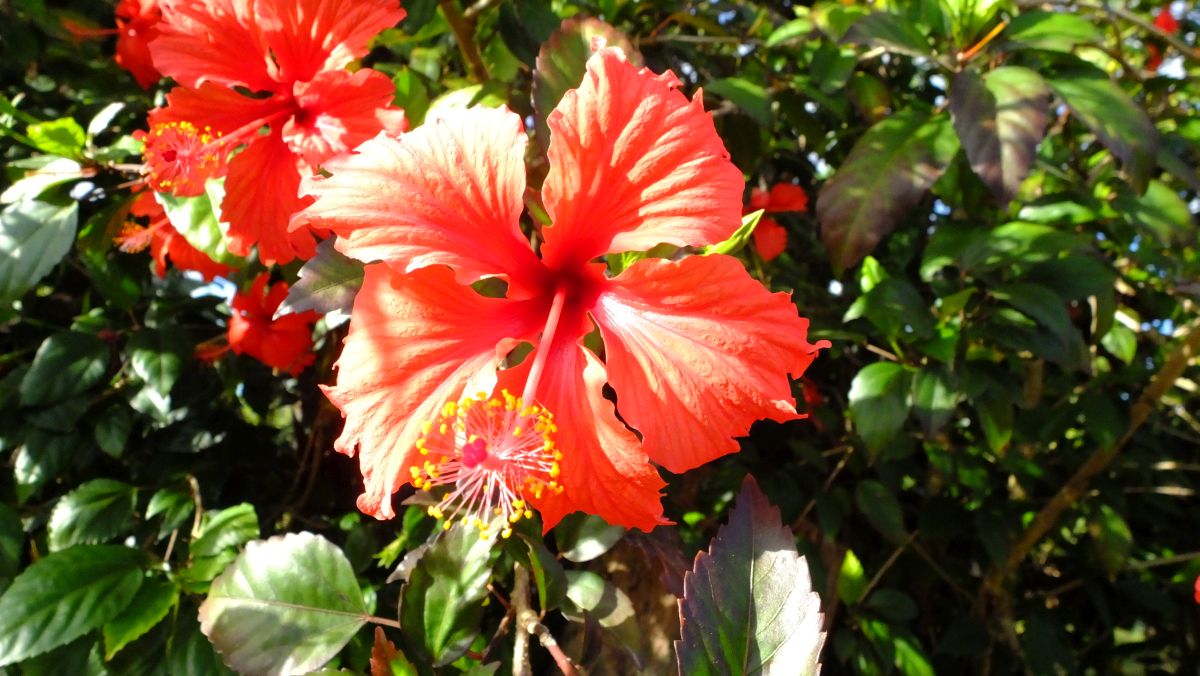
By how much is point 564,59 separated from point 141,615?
89cm

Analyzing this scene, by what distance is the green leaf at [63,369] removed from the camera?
4.22 ft

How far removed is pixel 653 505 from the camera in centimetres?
74

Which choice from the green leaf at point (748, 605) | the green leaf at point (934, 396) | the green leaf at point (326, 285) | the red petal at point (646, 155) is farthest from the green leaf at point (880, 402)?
the green leaf at point (326, 285)

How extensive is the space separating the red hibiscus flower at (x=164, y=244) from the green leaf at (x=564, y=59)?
0.53 meters

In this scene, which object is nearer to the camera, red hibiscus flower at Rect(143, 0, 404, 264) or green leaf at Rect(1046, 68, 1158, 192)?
red hibiscus flower at Rect(143, 0, 404, 264)

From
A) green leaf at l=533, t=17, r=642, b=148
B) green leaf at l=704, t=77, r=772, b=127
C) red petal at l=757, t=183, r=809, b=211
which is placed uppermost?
green leaf at l=533, t=17, r=642, b=148

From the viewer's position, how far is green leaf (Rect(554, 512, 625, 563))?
0.97m

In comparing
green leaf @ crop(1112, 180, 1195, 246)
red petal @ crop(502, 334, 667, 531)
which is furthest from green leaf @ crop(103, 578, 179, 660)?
green leaf @ crop(1112, 180, 1195, 246)

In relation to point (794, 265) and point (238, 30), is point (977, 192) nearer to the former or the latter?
point (794, 265)

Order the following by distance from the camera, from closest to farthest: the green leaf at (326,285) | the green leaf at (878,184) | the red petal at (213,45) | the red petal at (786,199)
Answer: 1. the green leaf at (326,285)
2. the red petal at (213,45)
3. the green leaf at (878,184)
4. the red petal at (786,199)

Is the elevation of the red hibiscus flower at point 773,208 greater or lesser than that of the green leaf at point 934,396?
greater

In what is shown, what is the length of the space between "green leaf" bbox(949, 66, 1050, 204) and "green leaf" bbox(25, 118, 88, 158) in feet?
3.99

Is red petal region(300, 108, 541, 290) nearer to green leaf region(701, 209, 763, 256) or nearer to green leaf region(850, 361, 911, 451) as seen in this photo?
green leaf region(701, 209, 763, 256)

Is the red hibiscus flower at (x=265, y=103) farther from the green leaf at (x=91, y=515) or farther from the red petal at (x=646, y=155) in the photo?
the green leaf at (x=91, y=515)
